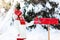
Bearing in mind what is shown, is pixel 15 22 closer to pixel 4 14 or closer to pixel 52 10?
pixel 4 14

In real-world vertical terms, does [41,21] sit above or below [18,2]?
below

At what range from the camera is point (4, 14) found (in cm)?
137

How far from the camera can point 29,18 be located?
4.43 feet

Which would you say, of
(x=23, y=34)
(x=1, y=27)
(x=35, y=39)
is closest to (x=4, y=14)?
(x=1, y=27)

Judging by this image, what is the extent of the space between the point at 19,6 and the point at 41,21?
0.24 metres

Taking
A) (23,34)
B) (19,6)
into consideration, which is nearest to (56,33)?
(23,34)

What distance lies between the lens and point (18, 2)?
1364 mm

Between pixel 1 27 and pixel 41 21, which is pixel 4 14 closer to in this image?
pixel 1 27

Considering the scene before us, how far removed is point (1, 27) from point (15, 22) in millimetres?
138

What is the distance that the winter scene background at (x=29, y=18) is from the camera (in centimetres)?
134

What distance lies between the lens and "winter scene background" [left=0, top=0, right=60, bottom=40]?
1.34m

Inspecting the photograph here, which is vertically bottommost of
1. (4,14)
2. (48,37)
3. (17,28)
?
(48,37)

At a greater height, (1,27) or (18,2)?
(18,2)

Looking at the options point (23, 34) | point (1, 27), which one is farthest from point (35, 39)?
point (1, 27)
